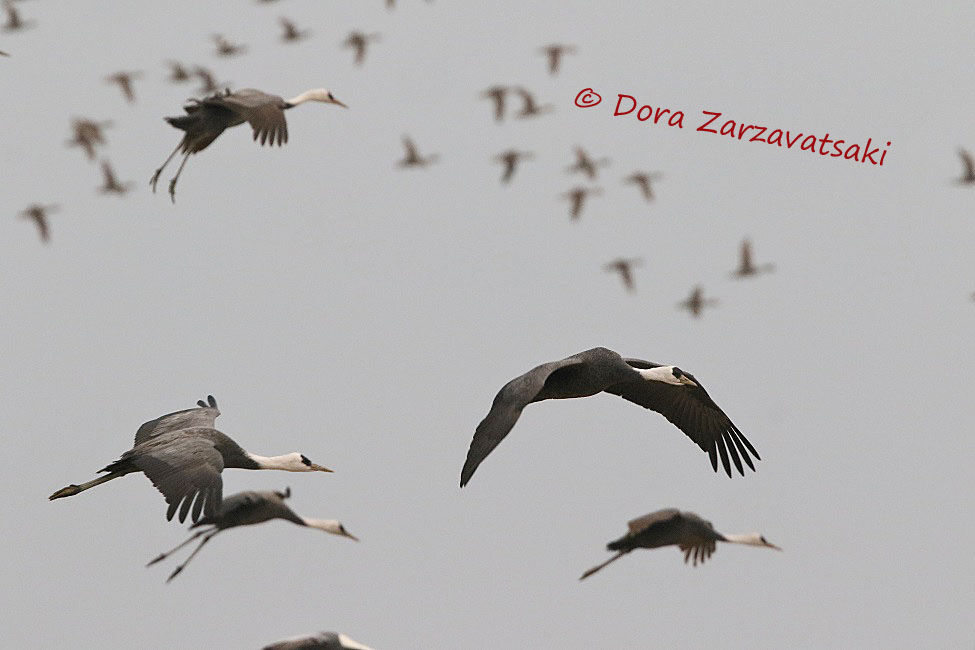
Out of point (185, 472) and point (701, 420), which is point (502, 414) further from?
point (701, 420)

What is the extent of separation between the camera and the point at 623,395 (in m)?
29.7

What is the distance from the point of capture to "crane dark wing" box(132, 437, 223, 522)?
2638 centimetres

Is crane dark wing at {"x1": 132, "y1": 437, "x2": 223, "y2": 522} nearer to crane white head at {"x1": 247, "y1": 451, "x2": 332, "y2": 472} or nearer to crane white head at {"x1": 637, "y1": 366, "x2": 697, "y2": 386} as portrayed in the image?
crane white head at {"x1": 247, "y1": 451, "x2": 332, "y2": 472}

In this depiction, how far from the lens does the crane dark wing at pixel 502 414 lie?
2480 centimetres

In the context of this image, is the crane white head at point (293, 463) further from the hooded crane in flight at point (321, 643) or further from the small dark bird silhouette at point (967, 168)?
the small dark bird silhouette at point (967, 168)

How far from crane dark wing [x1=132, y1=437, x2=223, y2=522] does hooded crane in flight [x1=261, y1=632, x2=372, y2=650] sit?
1714 millimetres

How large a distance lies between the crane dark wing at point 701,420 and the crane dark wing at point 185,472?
546 cm

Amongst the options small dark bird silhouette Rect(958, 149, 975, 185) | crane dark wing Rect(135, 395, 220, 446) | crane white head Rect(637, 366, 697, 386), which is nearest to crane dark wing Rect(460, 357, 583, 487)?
crane white head Rect(637, 366, 697, 386)

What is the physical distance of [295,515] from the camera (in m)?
27.2

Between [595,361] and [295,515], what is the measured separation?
396 cm

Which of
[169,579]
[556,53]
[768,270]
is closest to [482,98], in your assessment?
[556,53]

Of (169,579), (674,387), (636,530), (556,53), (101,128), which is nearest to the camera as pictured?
(169,579)

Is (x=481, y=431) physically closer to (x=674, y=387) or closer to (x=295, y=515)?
(x=295, y=515)

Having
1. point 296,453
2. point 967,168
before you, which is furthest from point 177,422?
point 967,168
